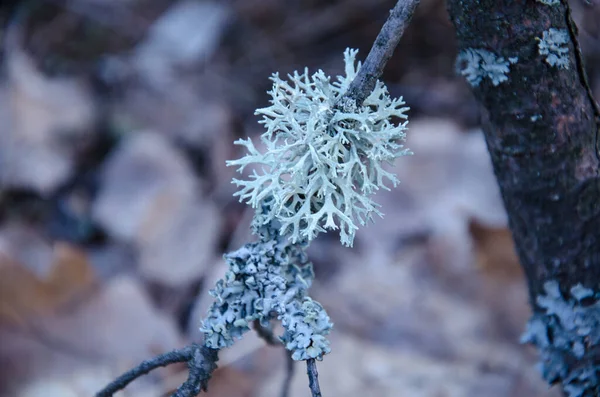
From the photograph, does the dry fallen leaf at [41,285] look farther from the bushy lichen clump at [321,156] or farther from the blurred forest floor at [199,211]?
the bushy lichen clump at [321,156]

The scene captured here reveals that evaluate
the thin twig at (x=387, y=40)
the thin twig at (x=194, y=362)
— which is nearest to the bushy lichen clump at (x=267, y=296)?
the thin twig at (x=194, y=362)

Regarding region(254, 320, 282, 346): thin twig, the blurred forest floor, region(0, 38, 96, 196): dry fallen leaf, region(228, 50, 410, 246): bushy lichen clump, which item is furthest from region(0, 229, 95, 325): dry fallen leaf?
region(228, 50, 410, 246): bushy lichen clump

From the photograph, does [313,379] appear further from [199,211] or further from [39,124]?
[39,124]

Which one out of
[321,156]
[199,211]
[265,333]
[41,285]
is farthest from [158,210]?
[321,156]

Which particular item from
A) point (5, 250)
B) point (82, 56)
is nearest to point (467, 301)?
point (5, 250)

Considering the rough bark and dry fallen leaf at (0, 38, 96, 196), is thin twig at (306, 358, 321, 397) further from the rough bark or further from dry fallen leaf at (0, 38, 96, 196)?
dry fallen leaf at (0, 38, 96, 196)

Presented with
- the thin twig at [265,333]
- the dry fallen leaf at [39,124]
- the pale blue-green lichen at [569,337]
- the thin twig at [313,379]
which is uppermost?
the dry fallen leaf at [39,124]
